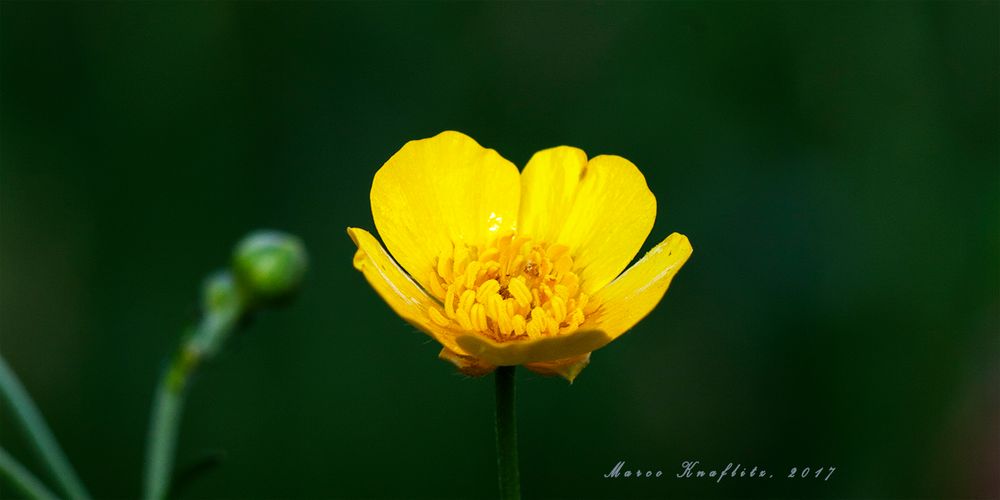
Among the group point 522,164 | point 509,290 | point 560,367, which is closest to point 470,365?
point 560,367

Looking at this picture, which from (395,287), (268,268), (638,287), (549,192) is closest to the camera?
(395,287)

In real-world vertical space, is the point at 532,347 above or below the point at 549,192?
below

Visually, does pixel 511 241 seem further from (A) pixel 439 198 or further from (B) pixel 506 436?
(B) pixel 506 436

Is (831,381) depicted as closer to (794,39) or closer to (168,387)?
(794,39)

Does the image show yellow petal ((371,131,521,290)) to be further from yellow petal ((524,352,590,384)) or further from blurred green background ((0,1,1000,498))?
blurred green background ((0,1,1000,498))

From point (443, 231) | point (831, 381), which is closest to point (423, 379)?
point (831, 381)

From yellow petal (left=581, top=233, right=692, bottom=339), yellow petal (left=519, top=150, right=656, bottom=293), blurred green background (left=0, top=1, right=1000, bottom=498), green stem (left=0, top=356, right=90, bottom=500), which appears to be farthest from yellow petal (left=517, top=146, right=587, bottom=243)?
blurred green background (left=0, top=1, right=1000, bottom=498)
